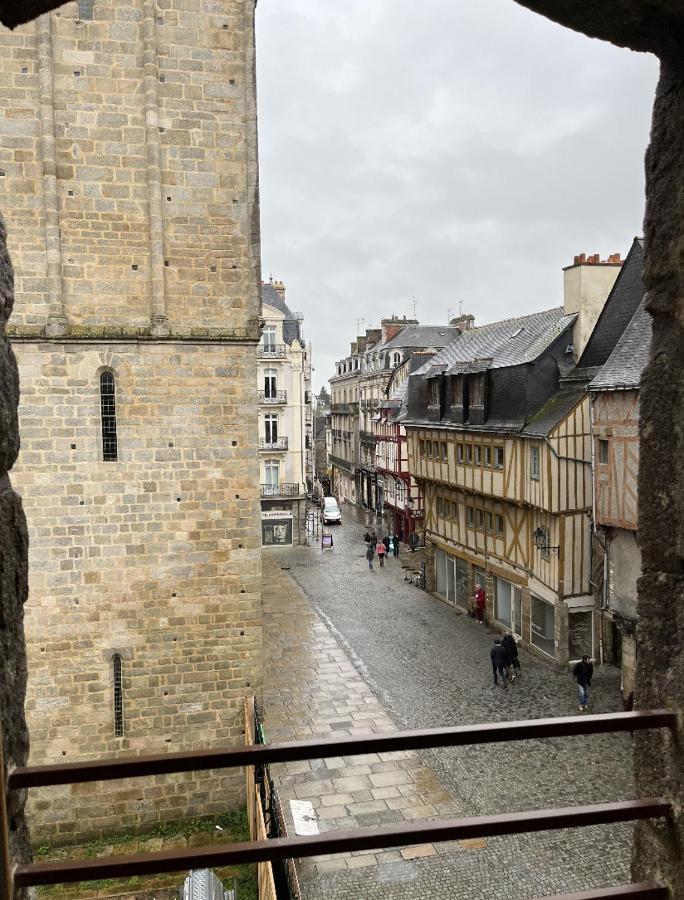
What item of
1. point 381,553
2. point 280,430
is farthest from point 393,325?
point 381,553

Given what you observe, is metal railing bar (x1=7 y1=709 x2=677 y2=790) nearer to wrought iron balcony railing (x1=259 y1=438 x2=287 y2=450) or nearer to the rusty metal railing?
the rusty metal railing

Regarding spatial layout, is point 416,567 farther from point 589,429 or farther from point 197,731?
point 197,731

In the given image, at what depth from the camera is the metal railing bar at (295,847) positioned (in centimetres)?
165

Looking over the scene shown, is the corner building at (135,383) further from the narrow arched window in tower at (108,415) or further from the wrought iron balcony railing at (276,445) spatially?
the wrought iron balcony railing at (276,445)

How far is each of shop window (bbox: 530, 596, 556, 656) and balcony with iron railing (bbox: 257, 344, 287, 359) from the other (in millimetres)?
15703

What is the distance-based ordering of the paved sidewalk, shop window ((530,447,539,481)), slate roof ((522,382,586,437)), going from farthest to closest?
1. shop window ((530,447,539,481))
2. slate roof ((522,382,586,437))
3. the paved sidewalk

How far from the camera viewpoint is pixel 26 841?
2.01 metres

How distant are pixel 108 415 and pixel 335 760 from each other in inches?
226

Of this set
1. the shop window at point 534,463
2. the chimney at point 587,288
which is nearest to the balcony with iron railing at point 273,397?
the chimney at point 587,288

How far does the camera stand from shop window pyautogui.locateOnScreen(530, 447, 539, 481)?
1448 cm

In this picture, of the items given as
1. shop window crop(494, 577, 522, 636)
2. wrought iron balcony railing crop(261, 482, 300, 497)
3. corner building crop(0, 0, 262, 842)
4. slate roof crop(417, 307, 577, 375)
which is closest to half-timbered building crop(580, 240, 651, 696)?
slate roof crop(417, 307, 577, 375)

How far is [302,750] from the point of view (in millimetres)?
1754

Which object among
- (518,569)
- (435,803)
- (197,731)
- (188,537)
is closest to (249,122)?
(188,537)

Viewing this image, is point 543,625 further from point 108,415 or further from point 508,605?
point 108,415
